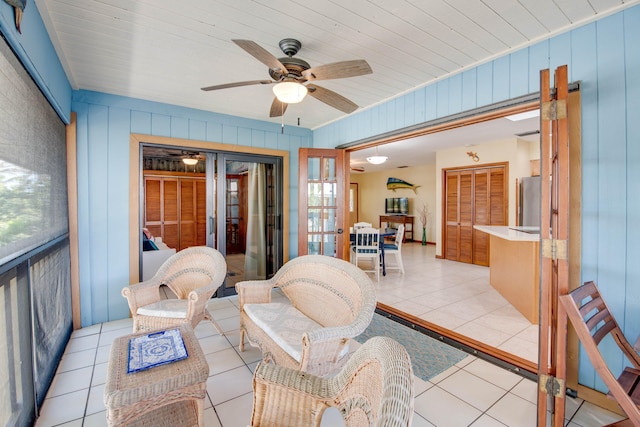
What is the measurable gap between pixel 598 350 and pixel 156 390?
2077mm

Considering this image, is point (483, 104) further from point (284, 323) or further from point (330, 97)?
point (284, 323)

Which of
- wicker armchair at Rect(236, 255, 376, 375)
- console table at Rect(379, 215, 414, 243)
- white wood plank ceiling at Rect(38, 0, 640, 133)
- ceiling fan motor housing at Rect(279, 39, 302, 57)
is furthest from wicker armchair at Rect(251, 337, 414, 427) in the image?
console table at Rect(379, 215, 414, 243)

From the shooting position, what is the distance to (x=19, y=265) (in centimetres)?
162

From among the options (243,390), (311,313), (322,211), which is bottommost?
(243,390)

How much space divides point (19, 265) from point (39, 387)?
0.90 m

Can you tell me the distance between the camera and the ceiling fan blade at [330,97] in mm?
2324

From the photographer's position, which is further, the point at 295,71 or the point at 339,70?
the point at 295,71

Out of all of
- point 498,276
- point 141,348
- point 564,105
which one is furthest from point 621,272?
point 141,348

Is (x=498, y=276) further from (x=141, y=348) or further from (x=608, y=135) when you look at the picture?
(x=141, y=348)

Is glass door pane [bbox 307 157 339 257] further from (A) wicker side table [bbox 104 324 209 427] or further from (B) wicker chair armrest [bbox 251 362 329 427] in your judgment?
(B) wicker chair armrest [bbox 251 362 329 427]

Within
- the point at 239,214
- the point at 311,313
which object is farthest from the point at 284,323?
the point at 239,214

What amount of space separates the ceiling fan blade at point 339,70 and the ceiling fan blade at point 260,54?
19cm

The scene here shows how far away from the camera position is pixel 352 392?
108cm

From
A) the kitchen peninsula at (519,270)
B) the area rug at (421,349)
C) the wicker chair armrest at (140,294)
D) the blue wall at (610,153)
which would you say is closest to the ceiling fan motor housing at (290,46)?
the blue wall at (610,153)
